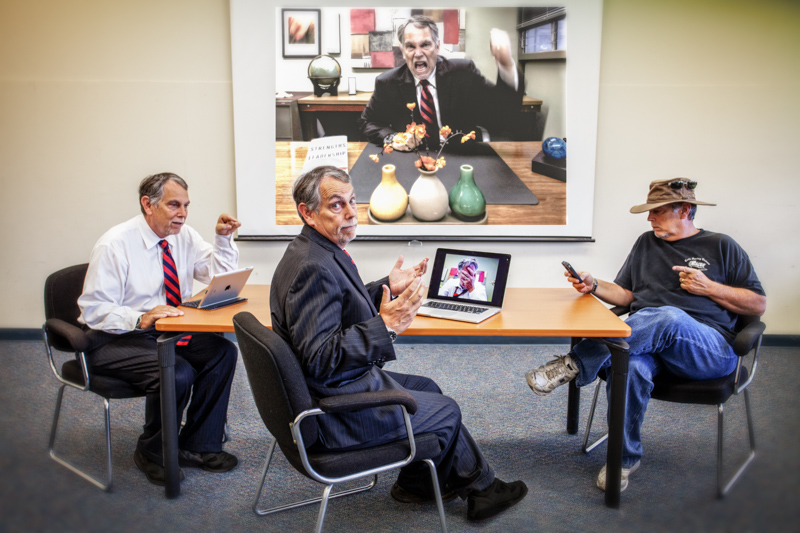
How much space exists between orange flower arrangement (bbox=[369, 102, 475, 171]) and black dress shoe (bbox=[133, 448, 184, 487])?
2172 mm

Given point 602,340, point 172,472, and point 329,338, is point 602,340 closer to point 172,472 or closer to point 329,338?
point 329,338

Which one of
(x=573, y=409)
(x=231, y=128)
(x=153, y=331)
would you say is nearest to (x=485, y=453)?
(x=573, y=409)

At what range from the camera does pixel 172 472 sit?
2248mm

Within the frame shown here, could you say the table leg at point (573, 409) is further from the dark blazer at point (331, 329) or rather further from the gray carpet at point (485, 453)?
the dark blazer at point (331, 329)

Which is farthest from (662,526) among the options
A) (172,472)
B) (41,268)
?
(41,268)

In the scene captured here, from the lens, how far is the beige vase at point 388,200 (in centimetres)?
383

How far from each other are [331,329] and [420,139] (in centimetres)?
235

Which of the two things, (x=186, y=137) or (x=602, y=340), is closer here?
(x=602, y=340)

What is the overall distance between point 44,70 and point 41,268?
1248mm

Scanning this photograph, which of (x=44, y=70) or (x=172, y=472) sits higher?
(x=44, y=70)

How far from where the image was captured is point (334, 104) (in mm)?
3793

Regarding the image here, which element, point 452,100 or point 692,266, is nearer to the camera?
point 692,266

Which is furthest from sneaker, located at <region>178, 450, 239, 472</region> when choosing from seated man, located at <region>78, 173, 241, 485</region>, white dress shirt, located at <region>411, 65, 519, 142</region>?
white dress shirt, located at <region>411, 65, 519, 142</region>

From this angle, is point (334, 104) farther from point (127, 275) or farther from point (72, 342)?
point (72, 342)
